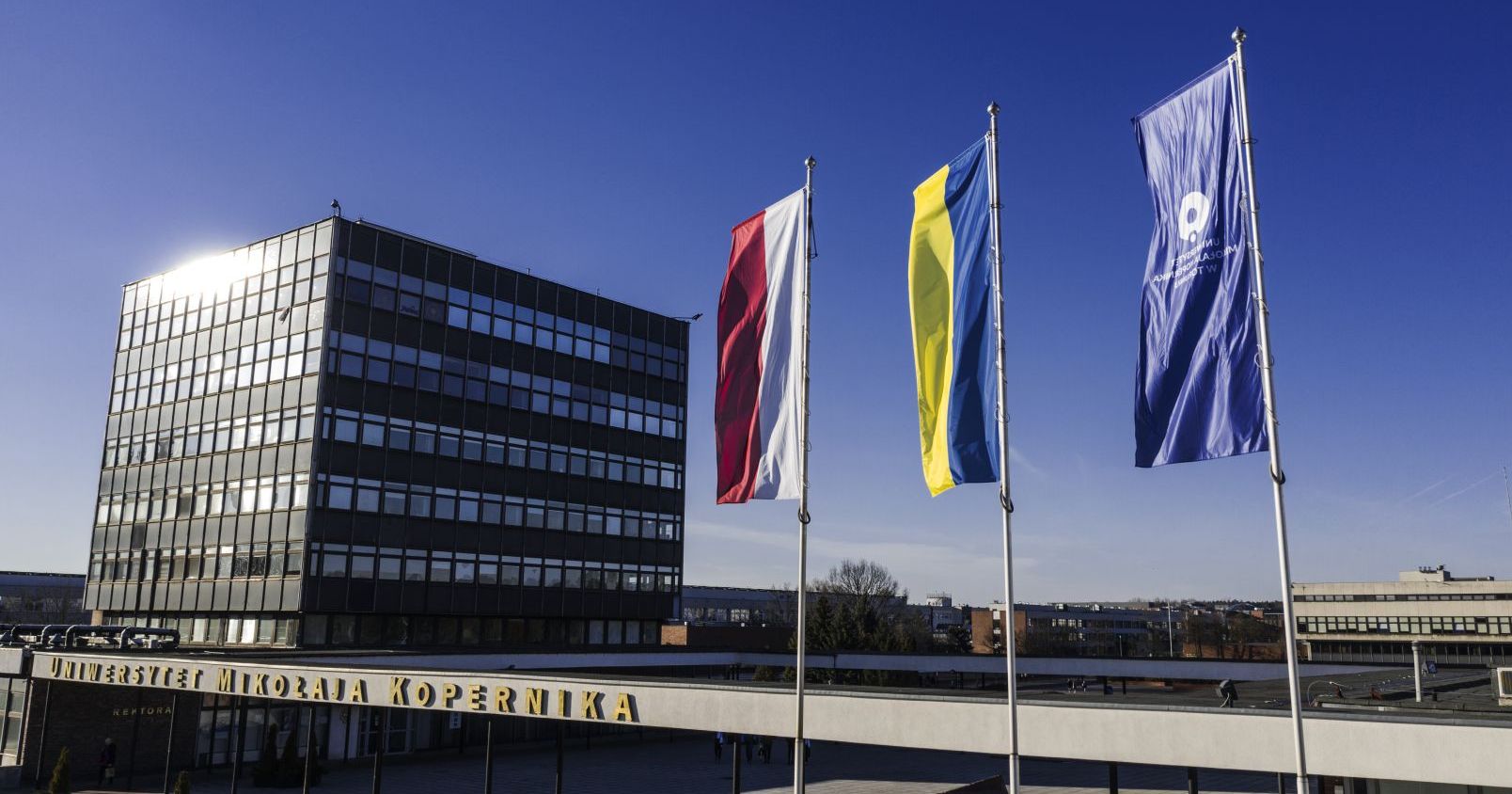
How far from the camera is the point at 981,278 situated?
2095 centimetres

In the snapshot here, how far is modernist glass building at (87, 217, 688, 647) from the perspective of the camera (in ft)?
186

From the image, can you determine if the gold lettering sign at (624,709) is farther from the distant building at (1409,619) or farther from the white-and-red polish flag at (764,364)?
the distant building at (1409,619)

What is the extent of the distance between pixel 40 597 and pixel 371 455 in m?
113

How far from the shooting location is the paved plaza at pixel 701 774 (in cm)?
4662

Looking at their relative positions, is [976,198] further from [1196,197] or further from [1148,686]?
[1148,686]

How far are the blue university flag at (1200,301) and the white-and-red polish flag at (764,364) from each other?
777 centimetres

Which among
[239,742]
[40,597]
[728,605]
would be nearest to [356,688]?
[239,742]

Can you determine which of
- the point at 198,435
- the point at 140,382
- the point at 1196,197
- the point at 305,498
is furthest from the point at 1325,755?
the point at 140,382

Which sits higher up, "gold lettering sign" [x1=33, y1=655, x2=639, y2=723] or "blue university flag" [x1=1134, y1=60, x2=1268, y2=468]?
"blue university flag" [x1=1134, y1=60, x2=1268, y2=468]

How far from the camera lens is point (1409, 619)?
A: 12344 centimetres

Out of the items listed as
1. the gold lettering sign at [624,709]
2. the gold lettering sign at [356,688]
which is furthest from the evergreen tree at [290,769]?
the gold lettering sign at [624,709]

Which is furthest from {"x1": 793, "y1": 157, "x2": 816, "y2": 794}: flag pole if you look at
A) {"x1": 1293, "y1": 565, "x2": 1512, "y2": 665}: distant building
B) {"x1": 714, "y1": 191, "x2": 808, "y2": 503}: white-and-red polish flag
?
{"x1": 1293, "y1": 565, "x2": 1512, "y2": 665}: distant building

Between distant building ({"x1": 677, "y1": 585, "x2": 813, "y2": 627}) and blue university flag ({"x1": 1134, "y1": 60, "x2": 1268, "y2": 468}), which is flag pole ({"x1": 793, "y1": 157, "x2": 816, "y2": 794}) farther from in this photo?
distant building ({"x1": 677, "y1": 585, "x2": 813, "y2": 627})

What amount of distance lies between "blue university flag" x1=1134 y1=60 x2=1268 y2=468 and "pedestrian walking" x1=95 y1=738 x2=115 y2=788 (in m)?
42.4
